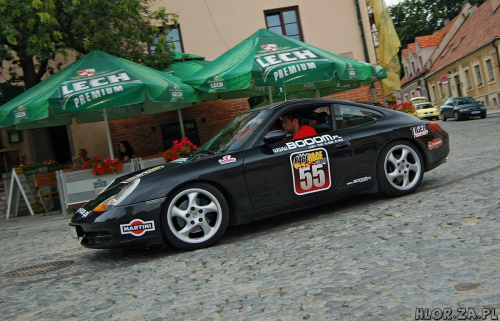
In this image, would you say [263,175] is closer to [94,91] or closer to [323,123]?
[323,123]

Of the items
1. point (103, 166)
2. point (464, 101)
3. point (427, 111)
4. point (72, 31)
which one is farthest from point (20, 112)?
point (427, 111)

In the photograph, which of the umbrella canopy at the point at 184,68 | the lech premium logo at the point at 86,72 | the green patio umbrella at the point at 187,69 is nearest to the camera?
the lech premium logo at the point at 86,72

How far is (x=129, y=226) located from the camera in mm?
4945

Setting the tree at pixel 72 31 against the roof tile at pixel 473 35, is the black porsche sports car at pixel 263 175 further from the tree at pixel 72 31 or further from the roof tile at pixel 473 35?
the roof tile at pixel 473 35

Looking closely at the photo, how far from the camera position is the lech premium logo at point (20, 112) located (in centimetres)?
929

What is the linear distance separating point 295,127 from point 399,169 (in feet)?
4.56

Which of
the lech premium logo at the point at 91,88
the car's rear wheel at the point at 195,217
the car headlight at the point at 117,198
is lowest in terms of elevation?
the car's rear wheel at the point at 195,217

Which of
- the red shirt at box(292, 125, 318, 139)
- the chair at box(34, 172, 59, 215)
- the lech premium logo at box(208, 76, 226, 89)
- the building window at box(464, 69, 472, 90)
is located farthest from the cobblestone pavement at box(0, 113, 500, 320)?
the building window at box(464, 69, 472, 90)

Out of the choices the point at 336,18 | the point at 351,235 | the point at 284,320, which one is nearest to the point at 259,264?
the point at 351,235

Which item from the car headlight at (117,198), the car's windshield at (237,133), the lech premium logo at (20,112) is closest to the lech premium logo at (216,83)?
the lech premium logo at (20,112)

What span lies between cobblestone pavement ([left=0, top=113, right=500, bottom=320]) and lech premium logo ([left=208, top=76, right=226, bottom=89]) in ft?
13.8

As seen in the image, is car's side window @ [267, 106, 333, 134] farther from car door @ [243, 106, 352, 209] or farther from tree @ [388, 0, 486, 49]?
tree @ [388, 0, 486, 49]

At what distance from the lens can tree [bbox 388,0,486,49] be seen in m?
64.6

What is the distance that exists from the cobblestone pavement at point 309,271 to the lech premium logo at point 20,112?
143 inches
